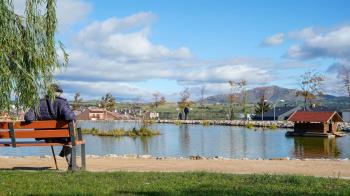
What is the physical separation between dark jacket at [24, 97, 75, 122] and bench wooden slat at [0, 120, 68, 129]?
12cm

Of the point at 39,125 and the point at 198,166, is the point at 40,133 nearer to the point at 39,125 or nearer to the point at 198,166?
the point at 39,125

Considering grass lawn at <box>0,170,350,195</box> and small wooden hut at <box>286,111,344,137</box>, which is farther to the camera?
small wooden hut at <box>286,111,344,137</box>

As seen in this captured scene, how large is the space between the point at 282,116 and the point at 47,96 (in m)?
70.8

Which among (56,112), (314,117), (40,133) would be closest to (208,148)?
(56,112)

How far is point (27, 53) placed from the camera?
862cm

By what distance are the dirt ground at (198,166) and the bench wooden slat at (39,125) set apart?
1.33 metres

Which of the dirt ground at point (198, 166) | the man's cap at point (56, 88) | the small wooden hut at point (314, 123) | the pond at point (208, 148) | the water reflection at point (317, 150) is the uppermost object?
the man's cap at point (56, 88)

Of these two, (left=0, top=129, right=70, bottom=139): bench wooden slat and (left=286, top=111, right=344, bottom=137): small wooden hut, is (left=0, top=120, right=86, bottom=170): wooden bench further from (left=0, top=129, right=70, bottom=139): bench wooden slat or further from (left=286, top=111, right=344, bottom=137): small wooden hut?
(left=286, top=111, right=344, bottom=137): small wooden hut

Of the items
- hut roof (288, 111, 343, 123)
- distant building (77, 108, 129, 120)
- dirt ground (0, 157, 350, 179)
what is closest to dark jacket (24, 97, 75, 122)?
dirt ground (0, 157, 350, 179)

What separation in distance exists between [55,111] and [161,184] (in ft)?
9.87

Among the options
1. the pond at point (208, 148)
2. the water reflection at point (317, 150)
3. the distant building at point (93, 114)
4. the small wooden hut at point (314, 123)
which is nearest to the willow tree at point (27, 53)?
the pond at point (208, 148)

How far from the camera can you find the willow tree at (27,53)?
27.5ft

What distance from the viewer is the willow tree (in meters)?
8.37

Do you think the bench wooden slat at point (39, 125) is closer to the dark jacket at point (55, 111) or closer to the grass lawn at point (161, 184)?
the dark jacket at point (55, 111)
